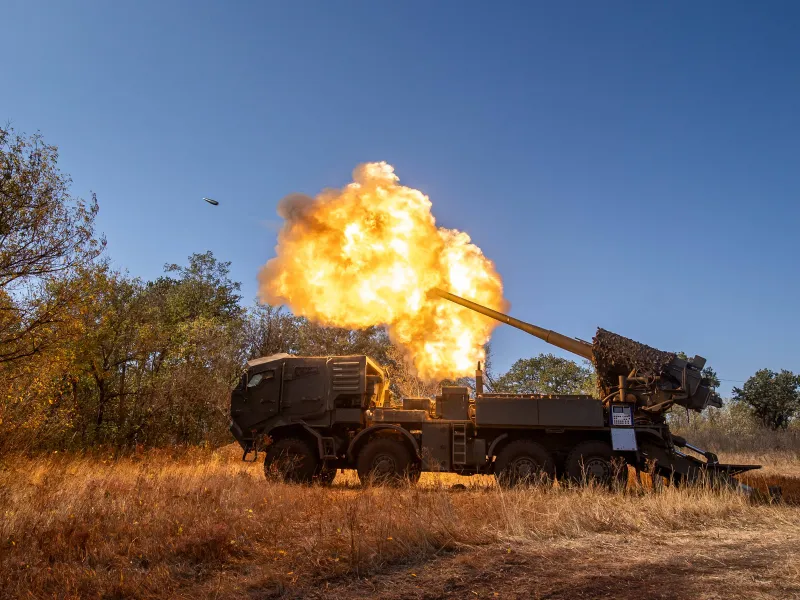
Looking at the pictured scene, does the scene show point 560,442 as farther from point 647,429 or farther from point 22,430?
point 22,430

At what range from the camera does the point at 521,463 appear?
1415cm

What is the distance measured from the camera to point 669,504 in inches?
386

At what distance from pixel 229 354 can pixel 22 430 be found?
14010 millimetres

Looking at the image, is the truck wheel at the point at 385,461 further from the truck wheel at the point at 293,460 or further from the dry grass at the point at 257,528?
the dry grass at the point at 257,528

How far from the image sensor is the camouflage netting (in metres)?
14.7

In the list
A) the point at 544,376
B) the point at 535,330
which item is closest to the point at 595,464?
the point at 535,330

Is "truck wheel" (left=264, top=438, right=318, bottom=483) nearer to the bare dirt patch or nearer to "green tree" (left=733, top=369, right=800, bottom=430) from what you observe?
the bare dirt patch

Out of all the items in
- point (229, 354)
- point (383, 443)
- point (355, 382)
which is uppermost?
point (229, 354)

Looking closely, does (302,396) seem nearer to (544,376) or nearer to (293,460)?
(293,460)

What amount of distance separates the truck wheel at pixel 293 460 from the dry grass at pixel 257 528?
8.98 ft

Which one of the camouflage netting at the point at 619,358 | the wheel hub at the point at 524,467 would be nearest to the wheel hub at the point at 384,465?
the wheel hub at the point at 524,467

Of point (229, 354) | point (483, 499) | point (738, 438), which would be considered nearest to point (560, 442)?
point (483, 499)

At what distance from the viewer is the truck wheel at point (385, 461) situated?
47.6 ft

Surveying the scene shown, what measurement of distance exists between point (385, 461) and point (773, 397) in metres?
39.0
